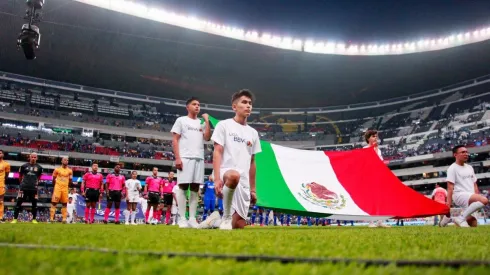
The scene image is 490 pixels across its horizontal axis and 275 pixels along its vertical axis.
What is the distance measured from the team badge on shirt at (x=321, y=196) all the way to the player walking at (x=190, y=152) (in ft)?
8.43

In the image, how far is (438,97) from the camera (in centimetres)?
4256

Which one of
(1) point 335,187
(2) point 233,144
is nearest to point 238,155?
(2) point 233,144

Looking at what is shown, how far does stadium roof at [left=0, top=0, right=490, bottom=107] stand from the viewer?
1214 inches

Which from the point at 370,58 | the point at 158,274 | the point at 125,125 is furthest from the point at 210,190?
the point at 125,125

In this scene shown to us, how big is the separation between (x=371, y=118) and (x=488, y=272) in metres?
47.3

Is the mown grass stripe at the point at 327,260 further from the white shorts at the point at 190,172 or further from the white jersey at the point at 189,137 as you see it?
the white jersey at the point at 189,137

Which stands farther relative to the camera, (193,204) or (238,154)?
(193,204)

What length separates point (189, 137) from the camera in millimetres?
6016

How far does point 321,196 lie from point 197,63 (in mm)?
31457

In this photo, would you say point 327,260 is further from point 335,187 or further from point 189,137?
point 335,187

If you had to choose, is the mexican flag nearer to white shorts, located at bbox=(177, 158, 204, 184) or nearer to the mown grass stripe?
white shorts, located at bbox=(177, 158, 204, 184)

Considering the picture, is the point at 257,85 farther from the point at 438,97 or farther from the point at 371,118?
the point at 438,97

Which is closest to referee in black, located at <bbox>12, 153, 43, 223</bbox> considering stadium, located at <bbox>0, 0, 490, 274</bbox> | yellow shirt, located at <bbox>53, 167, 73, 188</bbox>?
yellow shirt, located at <bbox>53, 167, 73, 188</bbox>

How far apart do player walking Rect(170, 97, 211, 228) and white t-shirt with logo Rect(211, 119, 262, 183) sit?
2.94 ft
